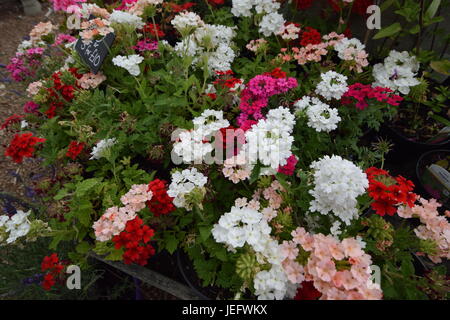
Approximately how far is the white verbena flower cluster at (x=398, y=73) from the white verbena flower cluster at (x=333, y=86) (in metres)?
0.38

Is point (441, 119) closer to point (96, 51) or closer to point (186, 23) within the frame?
point (186, 23)

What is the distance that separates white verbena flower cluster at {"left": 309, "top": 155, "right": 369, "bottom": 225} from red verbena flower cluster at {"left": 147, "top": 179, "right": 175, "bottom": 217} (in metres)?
0.59

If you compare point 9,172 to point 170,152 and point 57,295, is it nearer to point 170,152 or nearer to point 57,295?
point 57,295

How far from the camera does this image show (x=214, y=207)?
143 cm

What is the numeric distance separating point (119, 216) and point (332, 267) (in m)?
0.80

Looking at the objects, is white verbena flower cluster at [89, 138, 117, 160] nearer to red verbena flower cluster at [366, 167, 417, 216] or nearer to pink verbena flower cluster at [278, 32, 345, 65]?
pink verbena flower cluster at [278, 32, 345, 65]

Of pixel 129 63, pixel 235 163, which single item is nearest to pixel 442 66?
pixel 235 163

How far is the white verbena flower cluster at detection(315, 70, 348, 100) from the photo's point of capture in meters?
1.57

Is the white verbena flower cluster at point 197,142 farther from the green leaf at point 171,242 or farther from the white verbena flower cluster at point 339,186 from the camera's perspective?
the white verbena flower cluster at point 339,186

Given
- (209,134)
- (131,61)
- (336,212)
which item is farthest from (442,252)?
(131,61)

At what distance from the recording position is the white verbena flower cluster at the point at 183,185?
115cm

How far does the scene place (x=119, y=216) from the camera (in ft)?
3.85

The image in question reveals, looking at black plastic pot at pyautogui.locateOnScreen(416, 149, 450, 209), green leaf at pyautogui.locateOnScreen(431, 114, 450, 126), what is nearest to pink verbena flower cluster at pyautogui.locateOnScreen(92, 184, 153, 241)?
black plastic pot at pyautogui.locateOnScreen(416, 149, 450, 209)
